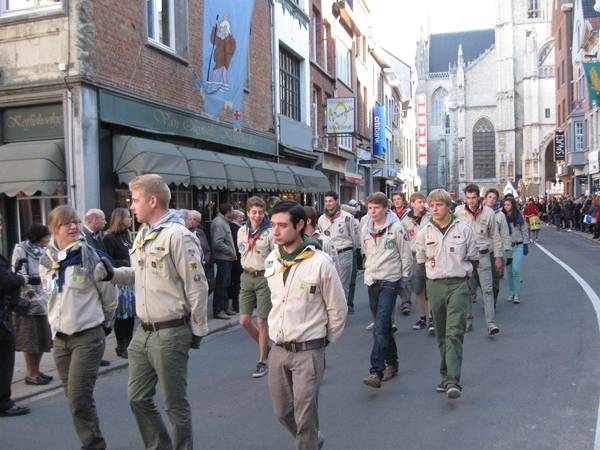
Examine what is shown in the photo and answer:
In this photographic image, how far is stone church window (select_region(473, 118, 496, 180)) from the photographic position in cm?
7169

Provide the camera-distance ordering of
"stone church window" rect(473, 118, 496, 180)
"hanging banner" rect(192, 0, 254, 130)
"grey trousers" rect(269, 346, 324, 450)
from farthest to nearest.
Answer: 1. "stone church window" rect(473, 118, 496, 180)
2. "hanging banner" rect(192, 0, 254, 130)
3. "grey trousers" rect(269, 346, 324, 450)

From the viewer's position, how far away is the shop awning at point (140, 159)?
31.3 ft

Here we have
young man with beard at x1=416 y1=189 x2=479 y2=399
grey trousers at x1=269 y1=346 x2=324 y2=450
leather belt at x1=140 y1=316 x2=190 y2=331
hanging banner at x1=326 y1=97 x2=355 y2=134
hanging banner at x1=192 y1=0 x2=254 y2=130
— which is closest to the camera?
grey trousers at x1=269 y1=346 x2=324 y2=450

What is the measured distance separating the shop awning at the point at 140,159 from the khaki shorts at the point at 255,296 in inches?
162

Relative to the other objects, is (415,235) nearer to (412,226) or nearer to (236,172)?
(412,226)

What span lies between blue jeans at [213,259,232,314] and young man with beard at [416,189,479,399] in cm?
456

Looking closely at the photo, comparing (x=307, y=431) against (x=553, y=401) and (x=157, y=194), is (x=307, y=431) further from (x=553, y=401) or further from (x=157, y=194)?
(x=553, y=401)

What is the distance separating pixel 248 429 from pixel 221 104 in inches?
381

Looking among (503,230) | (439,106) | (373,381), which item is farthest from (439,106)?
(373,381)

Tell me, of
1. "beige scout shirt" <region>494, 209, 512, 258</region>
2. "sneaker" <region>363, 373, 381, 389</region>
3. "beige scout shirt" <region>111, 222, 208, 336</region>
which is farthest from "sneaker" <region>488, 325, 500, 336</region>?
"beige scout shirt" <region>111, 222, 208, 336</region>

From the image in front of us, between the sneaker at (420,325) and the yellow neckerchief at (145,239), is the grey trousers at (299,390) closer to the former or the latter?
the yellow neckerchief at (145,239)

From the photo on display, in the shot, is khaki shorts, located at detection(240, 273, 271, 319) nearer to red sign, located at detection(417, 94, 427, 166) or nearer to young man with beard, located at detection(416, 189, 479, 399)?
young man with beard, located at detection(416, 189, 479, 399)

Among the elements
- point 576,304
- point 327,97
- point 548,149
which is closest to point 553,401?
point 576,304

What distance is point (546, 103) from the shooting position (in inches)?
2598
